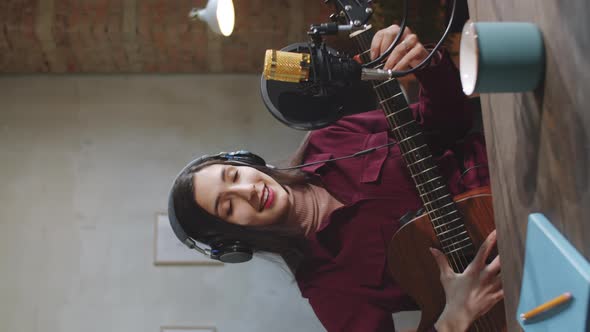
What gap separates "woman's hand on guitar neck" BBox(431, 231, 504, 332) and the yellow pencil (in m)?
0.64

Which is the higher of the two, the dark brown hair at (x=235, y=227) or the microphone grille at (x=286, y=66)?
the microphone grille at (x=286, y=66)

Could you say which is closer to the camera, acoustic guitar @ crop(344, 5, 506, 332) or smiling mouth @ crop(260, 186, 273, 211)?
acoustic guitar @ crop(344, 5, 506, 332)

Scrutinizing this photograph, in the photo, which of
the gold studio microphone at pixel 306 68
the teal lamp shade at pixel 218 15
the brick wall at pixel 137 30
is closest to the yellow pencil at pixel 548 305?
the gold studio microphone at pixel 306 68

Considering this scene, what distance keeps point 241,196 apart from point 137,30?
1.37 meters

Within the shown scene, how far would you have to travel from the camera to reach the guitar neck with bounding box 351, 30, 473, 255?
160cm

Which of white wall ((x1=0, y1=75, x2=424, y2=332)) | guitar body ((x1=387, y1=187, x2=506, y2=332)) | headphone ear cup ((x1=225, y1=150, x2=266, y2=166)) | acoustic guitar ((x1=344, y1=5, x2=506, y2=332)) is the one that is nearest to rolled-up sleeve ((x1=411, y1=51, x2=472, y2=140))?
acoustic guitar ((x1=344, y1=5, x2=506, y2=332))

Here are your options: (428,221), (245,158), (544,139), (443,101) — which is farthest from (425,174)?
(544,139)

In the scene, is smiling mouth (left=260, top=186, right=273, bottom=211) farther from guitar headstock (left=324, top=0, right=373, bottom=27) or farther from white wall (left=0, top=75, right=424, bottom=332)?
white wall (left=0, top=75, right=424, bottom=332)

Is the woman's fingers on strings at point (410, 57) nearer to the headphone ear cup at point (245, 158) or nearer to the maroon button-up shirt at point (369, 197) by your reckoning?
the maroon button-up shirt at point (369, 197)

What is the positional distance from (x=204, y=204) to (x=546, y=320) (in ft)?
3.69

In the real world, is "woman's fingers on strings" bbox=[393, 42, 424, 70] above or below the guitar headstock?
below

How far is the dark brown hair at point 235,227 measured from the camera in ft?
6.16

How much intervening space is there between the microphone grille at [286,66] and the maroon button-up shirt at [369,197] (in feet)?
1.92

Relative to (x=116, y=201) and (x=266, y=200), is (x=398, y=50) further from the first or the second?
(x=116, y=201)
